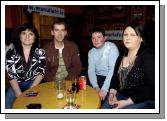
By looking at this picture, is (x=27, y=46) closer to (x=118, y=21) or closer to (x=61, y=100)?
(x=61, y=100)

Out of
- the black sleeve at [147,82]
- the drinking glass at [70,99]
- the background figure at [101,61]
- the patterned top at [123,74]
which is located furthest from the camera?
the background figure at [101,61]

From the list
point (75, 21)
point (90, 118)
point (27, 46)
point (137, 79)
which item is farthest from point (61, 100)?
point (75, 21)

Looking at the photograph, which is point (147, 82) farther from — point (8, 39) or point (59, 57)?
point (8, 39)

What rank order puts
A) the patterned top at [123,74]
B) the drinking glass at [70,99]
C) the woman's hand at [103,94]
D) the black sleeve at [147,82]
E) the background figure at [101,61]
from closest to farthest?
the drinking glass at [70,99], the black sleeve at [147,82], the patterned top at [123,74], the woman's hand at [103,94], the background figure at [101,61]

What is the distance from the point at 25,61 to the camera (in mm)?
2164

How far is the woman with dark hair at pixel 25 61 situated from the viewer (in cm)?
212

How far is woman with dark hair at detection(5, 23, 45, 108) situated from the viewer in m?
2.12

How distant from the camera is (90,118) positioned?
5.87ft

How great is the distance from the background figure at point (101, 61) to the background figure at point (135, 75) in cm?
28

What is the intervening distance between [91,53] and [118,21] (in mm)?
2059

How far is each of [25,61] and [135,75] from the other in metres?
1.01

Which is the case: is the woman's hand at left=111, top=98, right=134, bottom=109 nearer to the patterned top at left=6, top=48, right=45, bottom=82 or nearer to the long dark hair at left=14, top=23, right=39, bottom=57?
the patterned top at left=6, top=48, right=45, bottom=82

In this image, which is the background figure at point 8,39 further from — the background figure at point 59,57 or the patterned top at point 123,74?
the patterned top at point 123,74

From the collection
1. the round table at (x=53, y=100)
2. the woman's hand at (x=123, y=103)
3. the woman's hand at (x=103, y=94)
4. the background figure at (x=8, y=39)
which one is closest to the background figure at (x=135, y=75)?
the woman's hand at (x=123, y=103)
